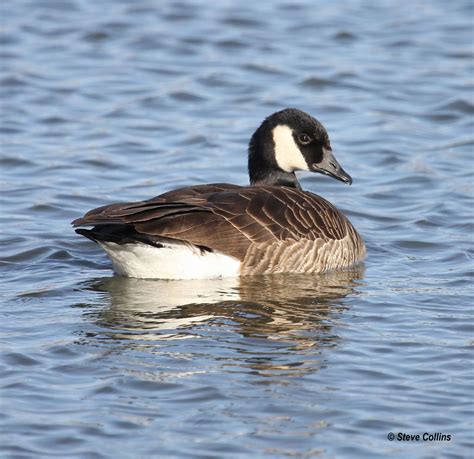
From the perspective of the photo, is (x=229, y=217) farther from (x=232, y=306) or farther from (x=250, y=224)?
(x=232, y=306)

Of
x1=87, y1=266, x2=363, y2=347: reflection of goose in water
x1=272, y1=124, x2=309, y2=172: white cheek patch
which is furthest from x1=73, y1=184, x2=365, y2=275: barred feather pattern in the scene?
x1=272, y1=124, x2=309, y2=172: white cheek patch

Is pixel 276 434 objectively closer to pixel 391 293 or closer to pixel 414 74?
pixel 391 293

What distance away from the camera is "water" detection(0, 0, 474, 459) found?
7.25 metres

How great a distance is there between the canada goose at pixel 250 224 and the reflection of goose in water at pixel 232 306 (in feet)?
0.52

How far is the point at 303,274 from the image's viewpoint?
10.9 meters

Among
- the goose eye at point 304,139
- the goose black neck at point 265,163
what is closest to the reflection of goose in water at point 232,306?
the goose black neck at point 265,163

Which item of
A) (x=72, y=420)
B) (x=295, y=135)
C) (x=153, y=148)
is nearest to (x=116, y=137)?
(x=153, y=148)

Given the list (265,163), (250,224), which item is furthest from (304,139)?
(250,224)

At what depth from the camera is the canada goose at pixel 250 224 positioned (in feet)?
32.1

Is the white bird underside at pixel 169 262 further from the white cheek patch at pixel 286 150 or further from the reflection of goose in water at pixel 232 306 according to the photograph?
the white cheek patch at pixel 286 150

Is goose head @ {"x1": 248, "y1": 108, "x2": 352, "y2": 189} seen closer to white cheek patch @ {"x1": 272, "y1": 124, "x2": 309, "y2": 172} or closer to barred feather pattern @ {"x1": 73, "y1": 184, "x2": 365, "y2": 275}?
white cheek patch @ {"x1": 272, "y1": 124, "x2": 309, "y2": 172}

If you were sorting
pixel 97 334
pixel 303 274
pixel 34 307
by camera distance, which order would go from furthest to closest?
pixel 303 274
pixel 34 307
pixel 97 334

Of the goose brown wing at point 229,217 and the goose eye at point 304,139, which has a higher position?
the goose eye at point 304,139

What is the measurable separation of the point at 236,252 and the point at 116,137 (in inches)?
215
